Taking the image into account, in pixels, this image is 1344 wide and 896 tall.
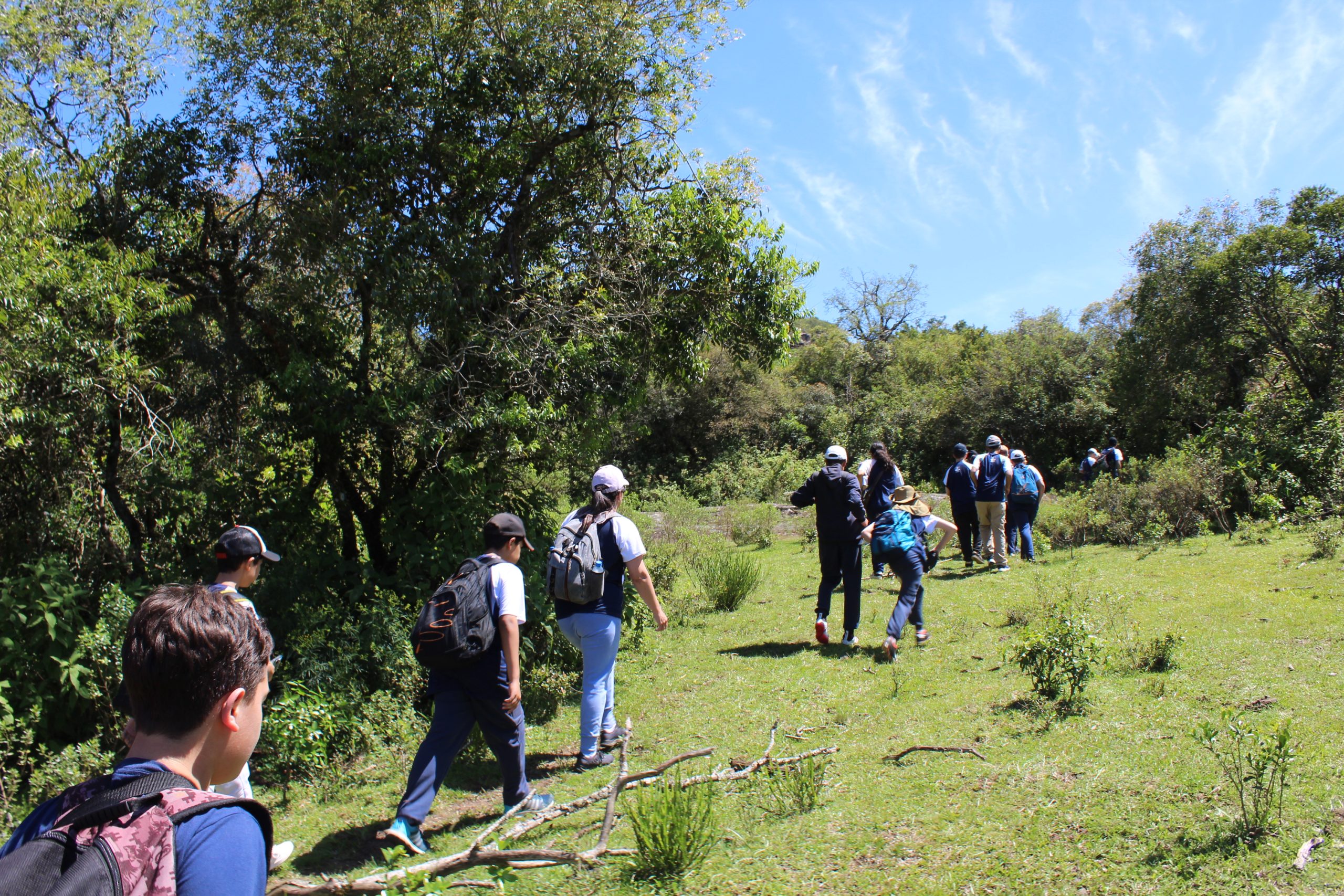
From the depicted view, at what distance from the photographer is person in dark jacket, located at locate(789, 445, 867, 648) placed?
24.4 ft

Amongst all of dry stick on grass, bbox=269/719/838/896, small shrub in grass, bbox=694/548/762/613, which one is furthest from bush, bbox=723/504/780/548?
dry stick on grass, bbox=269/719/838/896

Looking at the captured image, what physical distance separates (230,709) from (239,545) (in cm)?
281

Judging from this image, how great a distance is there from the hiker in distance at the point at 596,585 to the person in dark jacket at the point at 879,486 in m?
3.21

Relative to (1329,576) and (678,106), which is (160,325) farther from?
(1329,576)

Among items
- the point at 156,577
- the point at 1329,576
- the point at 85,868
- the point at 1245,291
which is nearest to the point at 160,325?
the point at 156,577

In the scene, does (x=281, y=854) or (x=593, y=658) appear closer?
(x=281, y=854)

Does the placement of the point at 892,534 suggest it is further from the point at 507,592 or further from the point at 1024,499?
the point at 1024,499

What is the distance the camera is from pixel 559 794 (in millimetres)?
4977

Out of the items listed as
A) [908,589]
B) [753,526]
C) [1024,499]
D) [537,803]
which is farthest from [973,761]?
[753,526]

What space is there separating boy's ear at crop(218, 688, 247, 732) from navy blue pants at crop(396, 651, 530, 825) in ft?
9.20

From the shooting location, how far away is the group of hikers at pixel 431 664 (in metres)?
1.33

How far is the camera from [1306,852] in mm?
3355

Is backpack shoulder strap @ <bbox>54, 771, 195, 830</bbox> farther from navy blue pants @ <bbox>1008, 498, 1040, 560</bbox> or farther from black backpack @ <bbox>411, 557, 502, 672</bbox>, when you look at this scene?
navy blue pants @ <bbox>1008, 498, 1040, 560</bbox>

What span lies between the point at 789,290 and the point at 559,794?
5.28 metres
